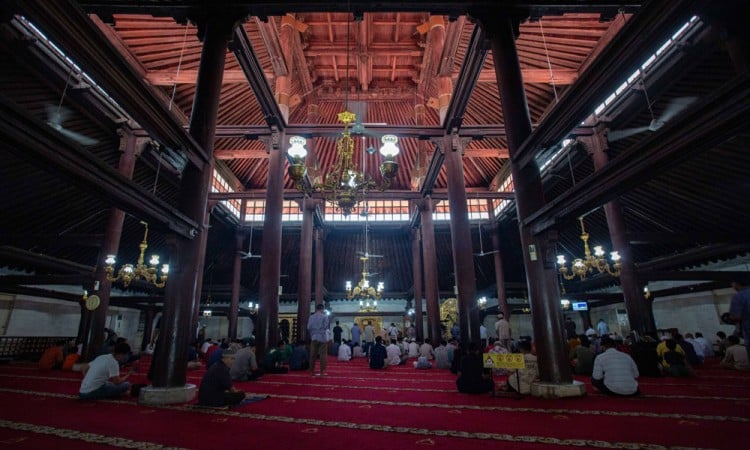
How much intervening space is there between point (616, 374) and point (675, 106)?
6.65 meters

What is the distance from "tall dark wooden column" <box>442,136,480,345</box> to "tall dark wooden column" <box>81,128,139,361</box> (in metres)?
6.58

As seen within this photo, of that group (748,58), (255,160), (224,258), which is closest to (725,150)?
(748,58)

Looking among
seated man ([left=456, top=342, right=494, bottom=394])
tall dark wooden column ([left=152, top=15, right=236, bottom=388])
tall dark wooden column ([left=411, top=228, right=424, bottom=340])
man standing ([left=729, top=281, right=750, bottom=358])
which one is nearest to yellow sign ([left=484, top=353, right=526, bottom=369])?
seated man ([left=456, top=342, right=494, bottom=394])

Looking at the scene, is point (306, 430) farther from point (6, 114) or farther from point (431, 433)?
point (6, 114)

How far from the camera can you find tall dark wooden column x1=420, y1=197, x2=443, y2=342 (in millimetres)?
9500

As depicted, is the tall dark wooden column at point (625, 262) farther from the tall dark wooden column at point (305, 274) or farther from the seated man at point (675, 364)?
the tall dark wooden column at point (305, 274)

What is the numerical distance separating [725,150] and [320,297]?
1224cm

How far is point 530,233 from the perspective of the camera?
3.97 m

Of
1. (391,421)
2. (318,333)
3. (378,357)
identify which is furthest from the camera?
(378,357)

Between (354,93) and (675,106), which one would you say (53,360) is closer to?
(354,93)

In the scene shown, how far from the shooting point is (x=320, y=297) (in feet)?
45.5

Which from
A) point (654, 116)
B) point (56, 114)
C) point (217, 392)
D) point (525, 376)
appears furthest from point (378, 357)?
point (56, 114)

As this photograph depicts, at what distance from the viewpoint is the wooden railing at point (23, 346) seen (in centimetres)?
958

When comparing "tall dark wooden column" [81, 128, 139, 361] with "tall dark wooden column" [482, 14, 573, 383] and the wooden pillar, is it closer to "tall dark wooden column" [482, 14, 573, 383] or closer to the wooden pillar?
the wooden pillar
